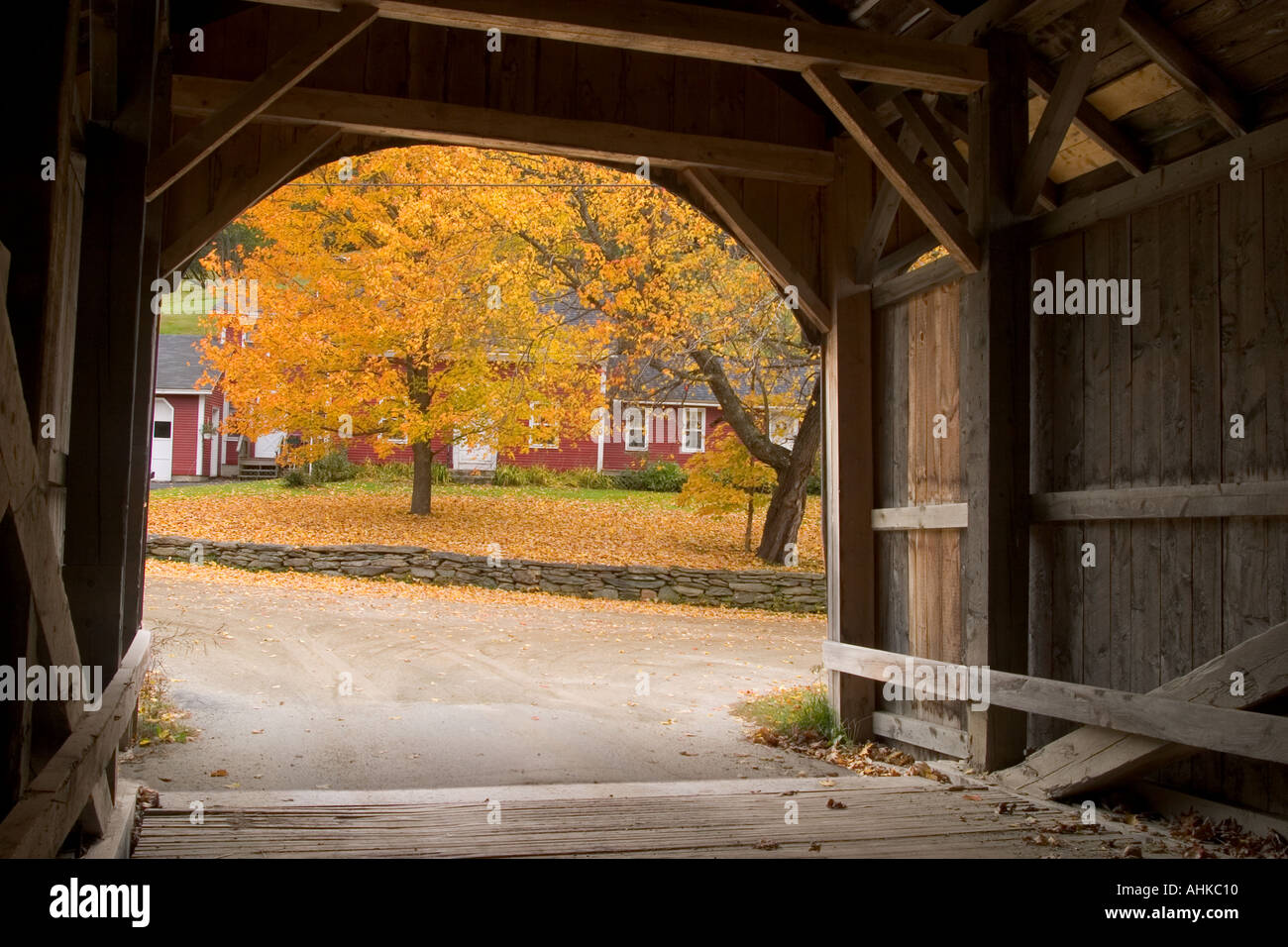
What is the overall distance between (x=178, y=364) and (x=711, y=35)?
28.4 meters

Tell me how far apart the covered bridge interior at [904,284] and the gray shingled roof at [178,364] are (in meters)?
21.7

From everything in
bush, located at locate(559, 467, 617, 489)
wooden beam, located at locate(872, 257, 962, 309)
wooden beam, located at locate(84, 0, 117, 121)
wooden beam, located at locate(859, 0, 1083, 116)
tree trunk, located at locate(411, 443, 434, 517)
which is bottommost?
tree trunk, located at locate(411, 443, 434, 517)

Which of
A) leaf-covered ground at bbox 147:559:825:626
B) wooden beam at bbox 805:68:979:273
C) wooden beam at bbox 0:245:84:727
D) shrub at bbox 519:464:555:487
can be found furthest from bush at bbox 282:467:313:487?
wooden beam at bbox 0:245:84:727

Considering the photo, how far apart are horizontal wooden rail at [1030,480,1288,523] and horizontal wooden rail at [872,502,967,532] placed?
676mm

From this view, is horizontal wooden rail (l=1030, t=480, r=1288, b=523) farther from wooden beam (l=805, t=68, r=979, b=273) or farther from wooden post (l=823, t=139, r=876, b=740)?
wooden post (l=823, t=139, r=876, b=740)

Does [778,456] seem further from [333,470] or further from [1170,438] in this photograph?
[1170,438]

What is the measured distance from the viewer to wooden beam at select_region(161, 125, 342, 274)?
7.07 meters

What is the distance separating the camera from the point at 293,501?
23.0 metres

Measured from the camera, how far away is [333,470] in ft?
86.6

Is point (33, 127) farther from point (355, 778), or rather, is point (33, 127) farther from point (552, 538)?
point (552, 538)

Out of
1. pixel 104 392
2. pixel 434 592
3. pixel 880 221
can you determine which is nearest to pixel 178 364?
pixel 434 592

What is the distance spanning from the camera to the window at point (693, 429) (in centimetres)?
3081

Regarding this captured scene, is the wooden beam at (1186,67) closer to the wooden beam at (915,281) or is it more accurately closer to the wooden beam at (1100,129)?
the wooden beam at (1100,129)

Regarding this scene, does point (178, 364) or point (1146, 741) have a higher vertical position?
point (178, 364)
